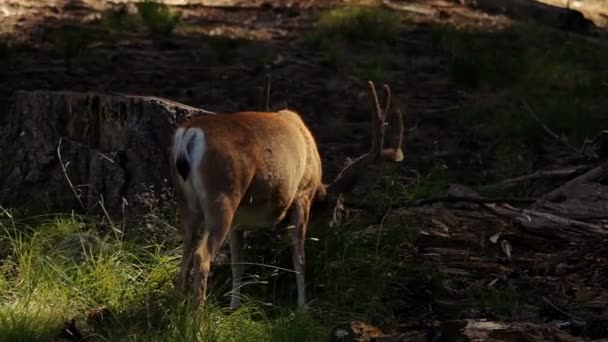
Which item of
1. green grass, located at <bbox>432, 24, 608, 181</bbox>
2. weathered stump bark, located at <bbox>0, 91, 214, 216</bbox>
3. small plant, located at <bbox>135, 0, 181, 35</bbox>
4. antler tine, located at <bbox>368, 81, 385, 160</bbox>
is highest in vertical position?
antler tine, located at <bbox>368, 81, 385, 160</bbox>

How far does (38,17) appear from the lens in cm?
1364

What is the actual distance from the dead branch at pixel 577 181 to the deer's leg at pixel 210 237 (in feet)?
9.87

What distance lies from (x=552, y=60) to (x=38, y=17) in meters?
5.07

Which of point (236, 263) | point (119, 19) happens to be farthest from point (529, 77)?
point (236, 263)

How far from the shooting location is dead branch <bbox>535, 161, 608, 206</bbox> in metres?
9.28

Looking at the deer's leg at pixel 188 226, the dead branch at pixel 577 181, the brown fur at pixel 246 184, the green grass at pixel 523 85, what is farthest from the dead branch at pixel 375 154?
the green grass at pixel 523 85

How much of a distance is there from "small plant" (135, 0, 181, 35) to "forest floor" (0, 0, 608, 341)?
0.03 metres

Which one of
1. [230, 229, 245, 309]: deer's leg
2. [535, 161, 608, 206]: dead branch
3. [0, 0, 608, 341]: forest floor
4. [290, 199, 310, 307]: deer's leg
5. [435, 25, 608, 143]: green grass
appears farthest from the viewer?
[435, 25, 608, 143]: green grass

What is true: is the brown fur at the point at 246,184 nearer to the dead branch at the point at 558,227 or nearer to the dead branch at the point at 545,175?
the dead branch at the point at 558,227

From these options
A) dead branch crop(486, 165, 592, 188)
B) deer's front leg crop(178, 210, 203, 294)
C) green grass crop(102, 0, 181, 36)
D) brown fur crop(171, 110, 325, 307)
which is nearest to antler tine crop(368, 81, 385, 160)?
brown fur crop(171, 110, 325, 307)

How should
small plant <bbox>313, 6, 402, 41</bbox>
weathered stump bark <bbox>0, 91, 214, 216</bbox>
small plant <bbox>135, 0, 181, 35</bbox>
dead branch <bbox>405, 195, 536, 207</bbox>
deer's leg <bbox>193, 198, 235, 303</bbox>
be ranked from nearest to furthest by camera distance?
1. deer's leg <bbox>193, 198, 235, 303</bbox>
2. weathered stump bark <bbox>0, 91, 214, 216</bbox>
3. dead branch <bbox>405, 195, 536, 207</bbox>
4. small plant <bbox>135, 0, 181, 35</bbox>
5. small plant <bbox>313, 6, 402, 41</bbox>

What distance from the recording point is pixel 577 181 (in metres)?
9.45

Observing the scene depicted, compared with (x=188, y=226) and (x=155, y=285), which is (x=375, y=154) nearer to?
(x=188, y=226)

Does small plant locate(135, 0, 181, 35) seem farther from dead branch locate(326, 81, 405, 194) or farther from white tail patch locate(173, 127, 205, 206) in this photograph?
white tail patch locate(173, 127, 205, 206)
